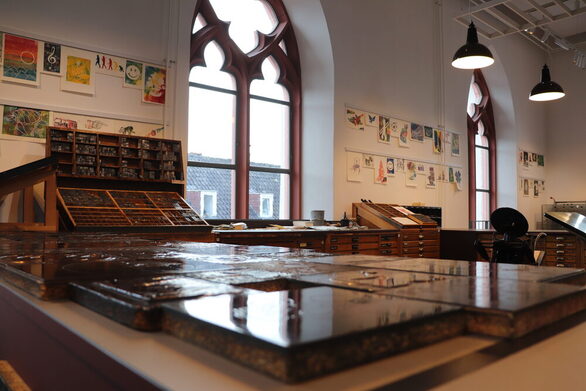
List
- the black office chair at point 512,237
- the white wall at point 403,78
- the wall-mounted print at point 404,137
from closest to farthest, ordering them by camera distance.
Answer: the black office chair at point 512,237 → the white wall at point 403,78 → the wall-mounted print at point 404,137

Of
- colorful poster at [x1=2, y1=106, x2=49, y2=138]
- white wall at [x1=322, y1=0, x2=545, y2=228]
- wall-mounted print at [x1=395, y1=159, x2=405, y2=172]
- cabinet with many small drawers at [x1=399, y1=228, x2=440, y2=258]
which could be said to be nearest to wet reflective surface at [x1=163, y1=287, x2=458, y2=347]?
colorful poster at [x1=2, y1=106, x2=49, y2=138]

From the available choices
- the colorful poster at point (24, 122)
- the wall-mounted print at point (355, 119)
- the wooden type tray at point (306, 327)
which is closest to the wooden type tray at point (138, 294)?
the wooden type tray at point (306, 327)

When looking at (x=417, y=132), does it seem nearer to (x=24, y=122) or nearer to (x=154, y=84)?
(x=154, y=84)

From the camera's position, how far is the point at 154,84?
5.44m

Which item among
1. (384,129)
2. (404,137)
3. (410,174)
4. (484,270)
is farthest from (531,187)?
(484,270)

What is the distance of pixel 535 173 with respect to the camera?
499 inches

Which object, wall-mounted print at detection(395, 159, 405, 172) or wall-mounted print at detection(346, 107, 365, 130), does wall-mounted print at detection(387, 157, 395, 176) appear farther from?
wall-mounted print at detection(346, 107, 365, 130)

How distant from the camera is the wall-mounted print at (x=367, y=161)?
25.7ft

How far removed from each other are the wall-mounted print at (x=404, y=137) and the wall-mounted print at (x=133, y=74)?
487 cm

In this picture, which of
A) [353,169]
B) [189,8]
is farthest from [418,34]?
[189,8]

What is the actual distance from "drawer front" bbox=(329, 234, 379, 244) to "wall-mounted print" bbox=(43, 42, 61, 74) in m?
3.50

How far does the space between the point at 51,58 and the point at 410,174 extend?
614 centimetres

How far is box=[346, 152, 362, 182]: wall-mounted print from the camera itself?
24.6 ft

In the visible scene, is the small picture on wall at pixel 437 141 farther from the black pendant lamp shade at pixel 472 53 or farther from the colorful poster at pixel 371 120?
the black pendant lamp shade at pixel 472 53
